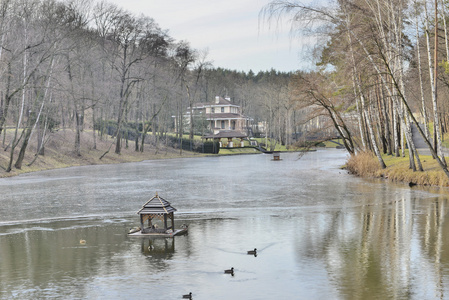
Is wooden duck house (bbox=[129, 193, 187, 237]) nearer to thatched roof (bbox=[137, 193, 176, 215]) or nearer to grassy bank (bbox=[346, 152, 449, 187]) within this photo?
thatched roof (bbox=[137, 193, 176, 215])

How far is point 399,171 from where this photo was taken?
3469 centimetres

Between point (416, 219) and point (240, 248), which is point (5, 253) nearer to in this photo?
point (240, 248)

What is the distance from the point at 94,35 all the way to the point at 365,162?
4153 cm

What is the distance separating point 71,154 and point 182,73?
3400 cm

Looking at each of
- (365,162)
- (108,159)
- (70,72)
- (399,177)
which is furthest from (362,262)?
(108,159)

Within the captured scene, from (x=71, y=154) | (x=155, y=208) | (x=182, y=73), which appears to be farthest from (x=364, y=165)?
(x=182, y=73)

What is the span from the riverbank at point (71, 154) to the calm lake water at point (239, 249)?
85.9ft

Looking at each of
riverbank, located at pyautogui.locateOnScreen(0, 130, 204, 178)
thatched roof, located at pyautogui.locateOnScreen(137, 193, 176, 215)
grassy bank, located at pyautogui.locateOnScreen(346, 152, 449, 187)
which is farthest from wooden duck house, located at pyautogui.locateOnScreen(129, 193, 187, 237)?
riverbank, located at pyautogui.locateOnScreen(0, 130, 204, 178)

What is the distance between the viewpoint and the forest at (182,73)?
2836cm

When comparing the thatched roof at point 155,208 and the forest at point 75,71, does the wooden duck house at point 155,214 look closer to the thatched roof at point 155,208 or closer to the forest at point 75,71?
the thatched roof at point 155,208

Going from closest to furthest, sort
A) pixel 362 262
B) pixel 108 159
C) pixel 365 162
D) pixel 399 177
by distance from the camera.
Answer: pixel 362 262 → pixel 399 177 → pixel 365 162 → pixel 108 159

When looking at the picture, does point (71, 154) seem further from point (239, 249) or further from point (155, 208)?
point (239, 249)

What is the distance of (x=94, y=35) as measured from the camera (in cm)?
6900

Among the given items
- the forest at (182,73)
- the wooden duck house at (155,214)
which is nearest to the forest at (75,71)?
the forest at (182,73)
